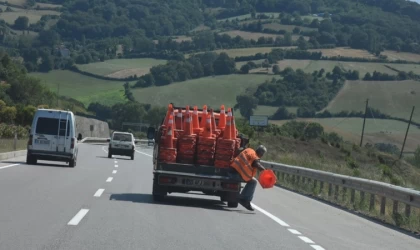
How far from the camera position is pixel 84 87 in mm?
136750

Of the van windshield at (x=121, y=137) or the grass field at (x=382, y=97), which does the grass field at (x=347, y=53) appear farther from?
the van windshield at (x=121, y=137)

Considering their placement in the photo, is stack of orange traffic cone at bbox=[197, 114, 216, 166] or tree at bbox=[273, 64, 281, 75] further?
tree at bbox=[273, 64, 281, 75]

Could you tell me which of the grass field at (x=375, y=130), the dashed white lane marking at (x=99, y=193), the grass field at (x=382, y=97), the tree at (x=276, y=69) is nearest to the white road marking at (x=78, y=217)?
the dashed white lane marking at (x=99, y=193)

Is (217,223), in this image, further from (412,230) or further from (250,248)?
(412,230)

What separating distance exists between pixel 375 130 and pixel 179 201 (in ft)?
240

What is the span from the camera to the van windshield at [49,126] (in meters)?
31.0

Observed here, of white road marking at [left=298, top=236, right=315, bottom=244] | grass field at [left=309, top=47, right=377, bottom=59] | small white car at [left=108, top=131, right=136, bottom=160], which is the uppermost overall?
grass field at [left=309, top=47, right=377, bottom=59]

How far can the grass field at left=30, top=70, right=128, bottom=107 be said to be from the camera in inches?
5054

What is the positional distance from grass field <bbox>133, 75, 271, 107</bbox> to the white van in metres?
75.3

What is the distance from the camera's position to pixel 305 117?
104 metres

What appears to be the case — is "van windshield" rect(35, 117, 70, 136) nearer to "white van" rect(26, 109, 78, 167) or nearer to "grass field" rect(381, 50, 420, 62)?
"white van" rect(26, 109, 78, 167)

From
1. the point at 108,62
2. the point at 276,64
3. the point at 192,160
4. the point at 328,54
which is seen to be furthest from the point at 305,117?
the point at 192,160

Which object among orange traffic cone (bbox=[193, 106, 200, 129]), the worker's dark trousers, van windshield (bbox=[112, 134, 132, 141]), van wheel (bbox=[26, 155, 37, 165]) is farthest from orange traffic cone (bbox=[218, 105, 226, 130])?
van windshield (bbox=[112, 134, 132, 141])

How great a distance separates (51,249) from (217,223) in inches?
200
